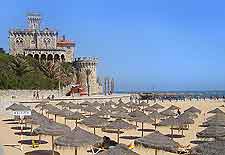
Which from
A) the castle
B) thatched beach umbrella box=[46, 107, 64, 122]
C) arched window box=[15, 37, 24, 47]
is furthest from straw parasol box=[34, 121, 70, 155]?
arched window box=[15, 37, 24, 47]

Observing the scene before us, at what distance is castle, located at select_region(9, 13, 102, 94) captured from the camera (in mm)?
74875

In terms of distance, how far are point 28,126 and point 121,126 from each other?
27.1 ft

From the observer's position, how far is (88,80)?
74.4 meters

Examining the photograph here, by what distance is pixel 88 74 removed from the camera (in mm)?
74562

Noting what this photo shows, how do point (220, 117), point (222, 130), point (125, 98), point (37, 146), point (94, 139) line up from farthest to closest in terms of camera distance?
point (125, 98) → point (220, 117) → point (222, 130) → point (37, 146) → point (94, 139)

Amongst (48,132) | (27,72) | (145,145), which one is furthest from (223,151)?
(27,72)

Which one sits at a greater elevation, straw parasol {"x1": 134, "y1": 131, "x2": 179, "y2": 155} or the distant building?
the distant building

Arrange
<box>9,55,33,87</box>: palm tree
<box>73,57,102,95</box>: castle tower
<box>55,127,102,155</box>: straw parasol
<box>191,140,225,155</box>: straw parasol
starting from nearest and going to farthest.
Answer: <box>191,140,225,155</box>: straw parasol
<box>55,127,102,155</box>: straw parasol
<box>9,55,33,87</box>: palm tree
<box>73,57,102,95</box>: castle tower

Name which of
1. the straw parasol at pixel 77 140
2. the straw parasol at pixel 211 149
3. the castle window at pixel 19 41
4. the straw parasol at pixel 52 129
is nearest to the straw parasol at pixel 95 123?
the straw parasol at pixel 52 129

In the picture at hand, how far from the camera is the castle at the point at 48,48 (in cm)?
7488

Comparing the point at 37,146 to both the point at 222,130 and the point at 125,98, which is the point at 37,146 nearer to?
the point at 222,130

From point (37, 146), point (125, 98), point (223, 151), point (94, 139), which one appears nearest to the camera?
point (223, 151)

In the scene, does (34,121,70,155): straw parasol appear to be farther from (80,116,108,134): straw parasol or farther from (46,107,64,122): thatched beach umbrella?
(46,107,64,122): thatched beach umbrella

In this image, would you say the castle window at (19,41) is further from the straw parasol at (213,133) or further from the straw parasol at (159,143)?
the straw parasol at (159,143)
